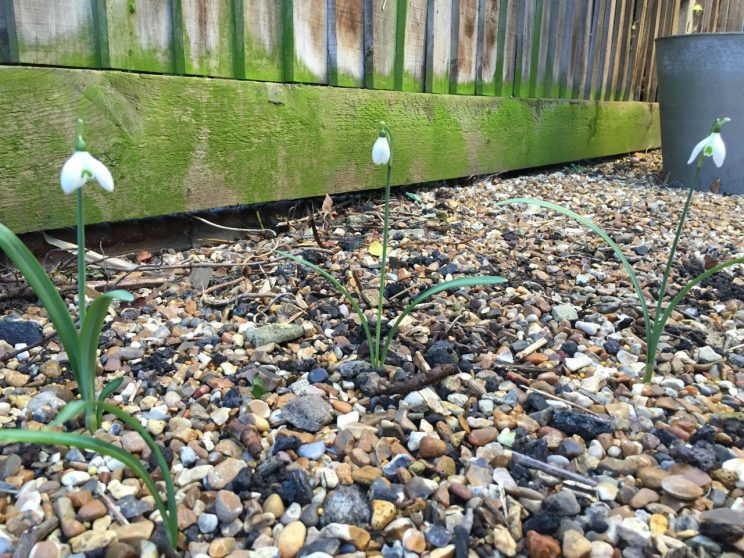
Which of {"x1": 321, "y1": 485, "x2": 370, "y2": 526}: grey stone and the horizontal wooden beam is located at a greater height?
the horizontal wooden beam

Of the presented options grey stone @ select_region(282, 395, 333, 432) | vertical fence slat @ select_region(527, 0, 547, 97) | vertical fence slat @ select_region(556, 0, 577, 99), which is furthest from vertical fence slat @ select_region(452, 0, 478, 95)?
grey stone @ select_region(282, 395, 333, 432)

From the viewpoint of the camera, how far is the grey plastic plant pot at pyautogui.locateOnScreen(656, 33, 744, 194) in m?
3.79

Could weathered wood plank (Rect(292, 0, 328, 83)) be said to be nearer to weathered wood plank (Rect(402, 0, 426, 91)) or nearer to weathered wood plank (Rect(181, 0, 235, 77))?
weathered wood plank (Rect(181, 0, 235, 77))

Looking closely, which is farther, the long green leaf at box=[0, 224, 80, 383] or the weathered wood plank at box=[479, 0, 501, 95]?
the weathered wood plank at box=[479, 0, 501, 95]

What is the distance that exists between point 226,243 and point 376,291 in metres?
0.78

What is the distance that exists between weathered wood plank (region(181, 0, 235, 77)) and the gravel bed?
68 centimetres

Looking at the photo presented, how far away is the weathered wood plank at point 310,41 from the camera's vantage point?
7.82ft

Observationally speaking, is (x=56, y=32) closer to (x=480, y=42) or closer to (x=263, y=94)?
(x=263, y=94)

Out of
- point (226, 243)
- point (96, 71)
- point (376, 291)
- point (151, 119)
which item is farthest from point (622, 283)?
point (96, 71)

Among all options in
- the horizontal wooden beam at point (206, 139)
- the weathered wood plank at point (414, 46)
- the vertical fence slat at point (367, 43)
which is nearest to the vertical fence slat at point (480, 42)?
the horizontal wooden beam at point (206, 139)

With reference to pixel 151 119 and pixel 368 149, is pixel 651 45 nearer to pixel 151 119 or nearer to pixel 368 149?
pixel 368 149

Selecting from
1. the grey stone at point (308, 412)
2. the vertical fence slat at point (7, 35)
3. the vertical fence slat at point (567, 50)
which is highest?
the vertical fence slat at point (567, 50)

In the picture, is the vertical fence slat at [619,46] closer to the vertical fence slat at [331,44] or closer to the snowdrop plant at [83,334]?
the vertical fence slat at [331,44]

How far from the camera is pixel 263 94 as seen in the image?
2.29 m
